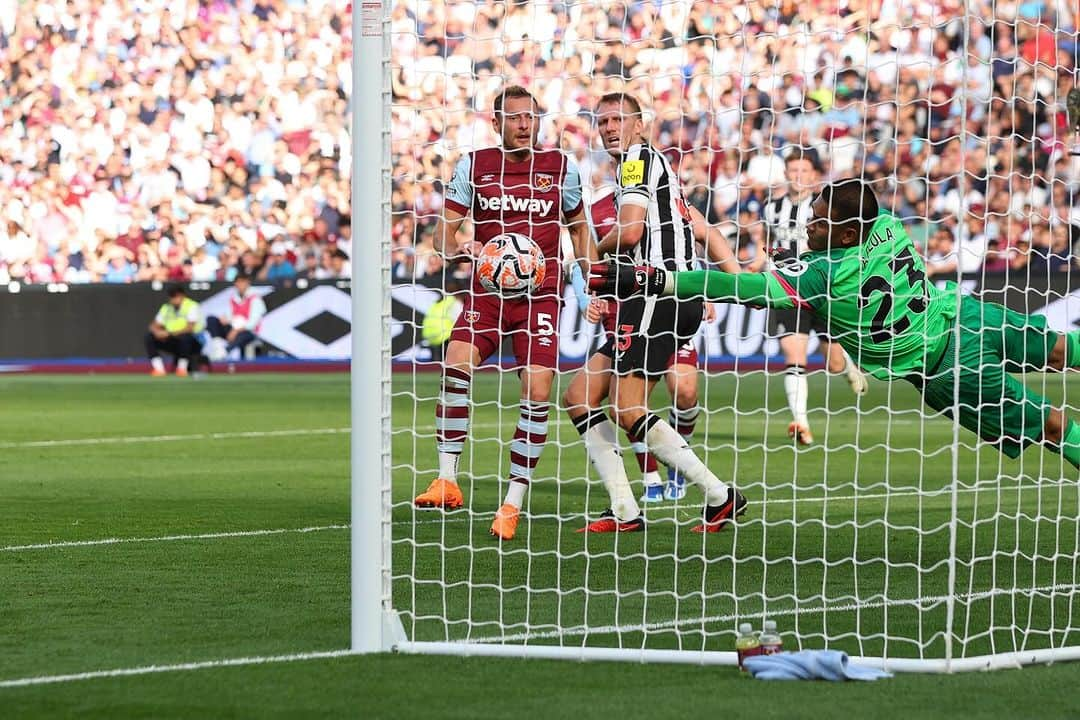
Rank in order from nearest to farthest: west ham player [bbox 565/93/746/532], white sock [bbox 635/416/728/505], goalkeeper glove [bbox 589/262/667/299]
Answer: goalkeeper glove [bbox 589/262/667/299], west ham player [bbox 565/93/746/532], white sock [bbox 635/416/728/505]

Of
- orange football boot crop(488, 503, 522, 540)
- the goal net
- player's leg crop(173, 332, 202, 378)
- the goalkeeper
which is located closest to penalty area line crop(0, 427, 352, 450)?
the goal net

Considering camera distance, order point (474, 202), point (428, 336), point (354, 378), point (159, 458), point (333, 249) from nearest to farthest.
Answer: point (354, 378) → point (474, 202) → point (159, 458) → point (428, 336) → point (333, 249)

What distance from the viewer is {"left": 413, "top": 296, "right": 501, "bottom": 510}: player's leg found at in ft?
27.7

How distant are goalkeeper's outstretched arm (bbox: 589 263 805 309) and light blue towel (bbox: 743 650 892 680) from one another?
146 cm

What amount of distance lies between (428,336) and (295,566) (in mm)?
15225

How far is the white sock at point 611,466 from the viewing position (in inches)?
316

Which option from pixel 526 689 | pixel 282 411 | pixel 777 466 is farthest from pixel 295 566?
pixel 282 411

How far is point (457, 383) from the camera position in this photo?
856 centimetres

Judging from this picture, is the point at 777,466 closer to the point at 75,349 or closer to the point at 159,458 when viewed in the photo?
the point at 159,458

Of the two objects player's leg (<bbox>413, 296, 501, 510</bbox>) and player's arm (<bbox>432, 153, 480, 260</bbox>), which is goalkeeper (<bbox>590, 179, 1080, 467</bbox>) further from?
player's leg (<bbox>413, 296, 501, 510</bbox>)

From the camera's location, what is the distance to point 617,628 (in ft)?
18.5

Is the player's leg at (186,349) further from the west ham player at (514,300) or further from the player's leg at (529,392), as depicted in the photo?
the player's leg at (529,392)

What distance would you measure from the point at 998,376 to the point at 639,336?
182cm

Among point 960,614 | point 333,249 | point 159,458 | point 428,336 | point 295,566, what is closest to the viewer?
point 960,614
